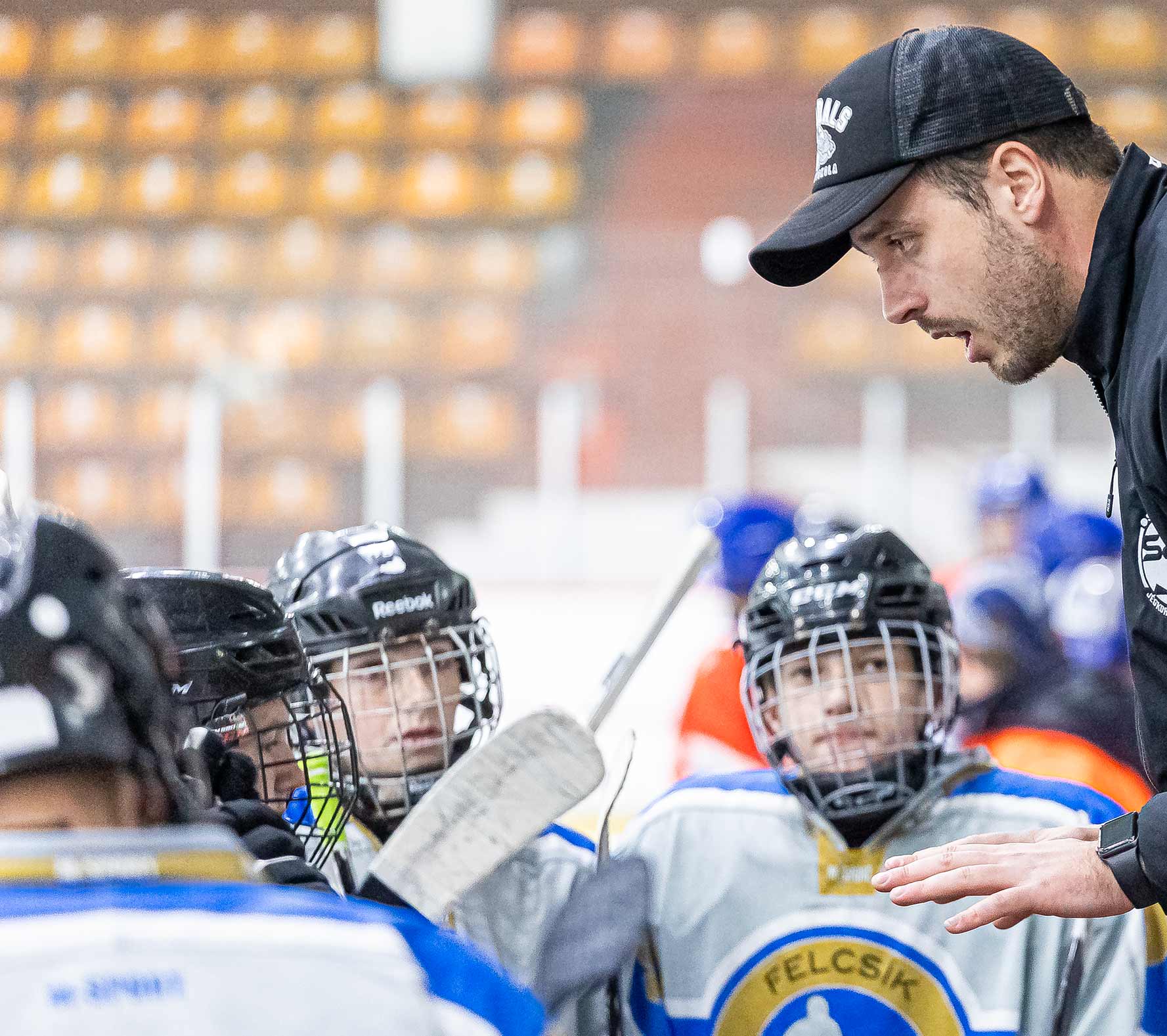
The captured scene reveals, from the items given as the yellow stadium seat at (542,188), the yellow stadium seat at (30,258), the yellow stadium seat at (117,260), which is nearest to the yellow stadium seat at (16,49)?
the yellow stadium seat at (30,258)

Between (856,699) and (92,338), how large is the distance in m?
→ 5.93

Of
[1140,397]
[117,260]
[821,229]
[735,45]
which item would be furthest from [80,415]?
[1140,397]

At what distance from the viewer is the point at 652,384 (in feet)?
22.0

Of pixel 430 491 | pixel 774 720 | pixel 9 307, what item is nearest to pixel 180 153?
pixel 9 307

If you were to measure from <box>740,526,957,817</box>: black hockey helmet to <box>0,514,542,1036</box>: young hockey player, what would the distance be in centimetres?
85

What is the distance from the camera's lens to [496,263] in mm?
6945

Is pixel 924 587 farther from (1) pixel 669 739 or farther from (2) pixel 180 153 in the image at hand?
(2) pixel 180 153

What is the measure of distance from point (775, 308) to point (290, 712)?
5833mm

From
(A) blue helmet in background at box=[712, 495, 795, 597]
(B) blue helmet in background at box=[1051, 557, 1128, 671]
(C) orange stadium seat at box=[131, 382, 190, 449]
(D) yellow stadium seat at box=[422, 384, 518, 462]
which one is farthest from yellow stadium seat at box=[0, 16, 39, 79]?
(B) blue helmet in background at box=[1051, 557, 1128, 671]

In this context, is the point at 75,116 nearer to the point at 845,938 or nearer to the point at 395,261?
the point at 395,261

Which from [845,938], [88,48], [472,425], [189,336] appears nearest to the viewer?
[845,938]

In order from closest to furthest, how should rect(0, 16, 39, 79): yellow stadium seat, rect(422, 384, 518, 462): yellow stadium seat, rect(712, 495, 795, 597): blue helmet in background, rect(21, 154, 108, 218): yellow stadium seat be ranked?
rect(712, 495, 795, 597): blue helmet in background, rect(422, 384, 518, 462): yellow stadium seat, rect(21, 154, 108, 218): yellow stadium seat, rect(0, 16, 39, 79): yellow stadium seat

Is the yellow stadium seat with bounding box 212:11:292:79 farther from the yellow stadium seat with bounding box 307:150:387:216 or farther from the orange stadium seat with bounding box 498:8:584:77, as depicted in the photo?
the orange stadium seat with bounding box 498:8:584:77

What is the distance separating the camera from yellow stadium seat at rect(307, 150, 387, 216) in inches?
284
